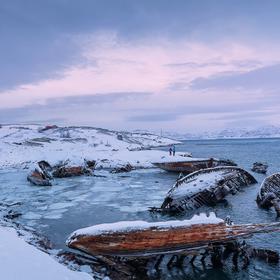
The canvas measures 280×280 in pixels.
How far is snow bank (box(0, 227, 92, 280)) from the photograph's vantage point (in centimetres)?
962

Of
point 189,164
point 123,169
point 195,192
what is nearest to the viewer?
point 195,192

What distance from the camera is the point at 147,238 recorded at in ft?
42.5

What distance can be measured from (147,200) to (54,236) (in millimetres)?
10652

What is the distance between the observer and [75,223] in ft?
68.1

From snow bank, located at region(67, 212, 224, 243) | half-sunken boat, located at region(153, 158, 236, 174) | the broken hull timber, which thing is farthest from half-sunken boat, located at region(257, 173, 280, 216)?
half-sunken boat, located at region(153, 158, 236, 174)

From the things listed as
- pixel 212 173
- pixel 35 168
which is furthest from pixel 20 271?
pixel 35 168

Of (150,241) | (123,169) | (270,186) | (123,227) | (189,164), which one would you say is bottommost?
(123,169)

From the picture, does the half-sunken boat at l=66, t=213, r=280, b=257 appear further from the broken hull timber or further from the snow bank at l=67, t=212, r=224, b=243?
the broken hull timber

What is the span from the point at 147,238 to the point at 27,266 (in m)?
4.29

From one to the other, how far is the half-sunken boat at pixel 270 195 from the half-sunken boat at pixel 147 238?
10624 mm

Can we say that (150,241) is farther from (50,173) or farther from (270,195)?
(50,173)

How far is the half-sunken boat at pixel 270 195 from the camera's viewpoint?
23.6 meters

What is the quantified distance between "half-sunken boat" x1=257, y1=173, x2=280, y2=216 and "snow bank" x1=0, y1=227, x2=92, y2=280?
1542 cm

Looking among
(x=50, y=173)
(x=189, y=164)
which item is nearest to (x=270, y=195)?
(x=189, y=164)
